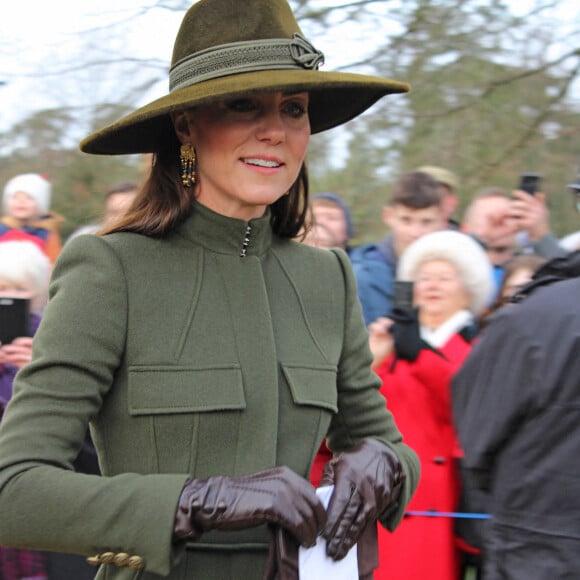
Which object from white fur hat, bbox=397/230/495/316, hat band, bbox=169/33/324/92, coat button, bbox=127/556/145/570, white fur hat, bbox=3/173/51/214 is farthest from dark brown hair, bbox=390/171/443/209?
coat button, bbox=127/556/145/570

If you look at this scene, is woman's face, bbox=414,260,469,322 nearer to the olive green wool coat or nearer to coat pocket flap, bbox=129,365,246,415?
the olive green wool coat

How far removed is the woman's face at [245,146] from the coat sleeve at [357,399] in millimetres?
350

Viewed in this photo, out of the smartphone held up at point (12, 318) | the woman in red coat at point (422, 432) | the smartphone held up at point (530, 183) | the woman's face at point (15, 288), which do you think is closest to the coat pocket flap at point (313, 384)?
the woman in red coat at point (422, 432)

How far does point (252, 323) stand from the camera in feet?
5.92

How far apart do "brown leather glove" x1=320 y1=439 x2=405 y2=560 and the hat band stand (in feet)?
2.38

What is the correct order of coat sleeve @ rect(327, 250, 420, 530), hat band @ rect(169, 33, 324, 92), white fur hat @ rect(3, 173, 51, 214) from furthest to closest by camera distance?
white fur hat @ rect(3, 173, 51, 214), coat sleeve @ rect(327, 250, 420, 530), hat band @ rect(169, 33, 324, 92)

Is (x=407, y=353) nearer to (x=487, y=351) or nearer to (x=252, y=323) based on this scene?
(x=487, y=351)

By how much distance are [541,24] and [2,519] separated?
5965 mm

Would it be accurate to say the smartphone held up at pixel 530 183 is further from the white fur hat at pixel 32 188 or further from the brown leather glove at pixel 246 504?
the brown leather glove at pixel 246 504

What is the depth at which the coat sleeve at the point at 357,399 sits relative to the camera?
1977mm

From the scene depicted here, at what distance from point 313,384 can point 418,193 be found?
2718 millimetres

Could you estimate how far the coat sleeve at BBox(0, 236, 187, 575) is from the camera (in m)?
1.50

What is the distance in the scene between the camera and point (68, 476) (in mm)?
1510

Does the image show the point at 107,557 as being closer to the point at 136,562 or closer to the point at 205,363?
the point at 136,562
